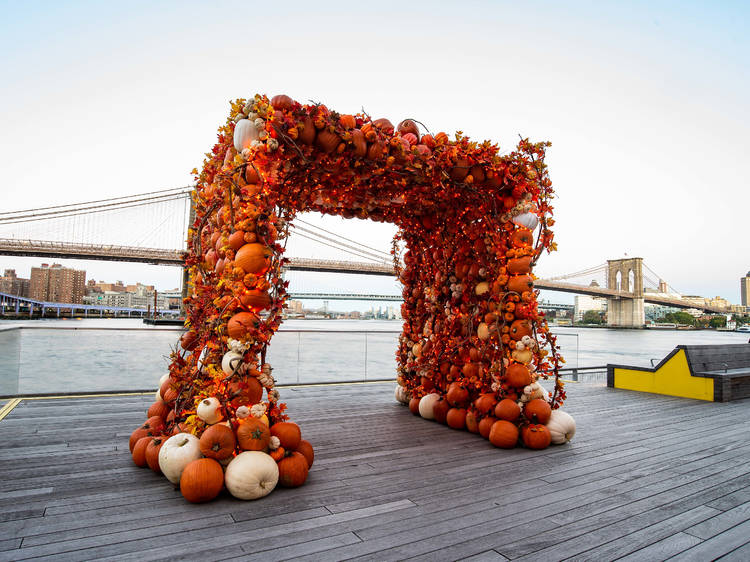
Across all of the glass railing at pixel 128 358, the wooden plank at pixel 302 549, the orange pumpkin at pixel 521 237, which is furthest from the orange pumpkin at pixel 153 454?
the orange pumpkin at pixel 521 237

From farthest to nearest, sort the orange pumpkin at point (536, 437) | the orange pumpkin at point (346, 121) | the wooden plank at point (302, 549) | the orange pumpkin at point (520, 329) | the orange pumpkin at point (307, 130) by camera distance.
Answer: the orange pumpkin at point (520, 329), the orange pumpkin at point (536, 437), the orange pumpkin at point (346, 121), the orange pumpkin at point (307, 130), the wooden plank at point (302, 549)

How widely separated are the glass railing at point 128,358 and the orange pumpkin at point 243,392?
1932 millimetres

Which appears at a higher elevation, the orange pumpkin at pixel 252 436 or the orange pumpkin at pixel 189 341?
the orange pumpkin at pixel 189 341

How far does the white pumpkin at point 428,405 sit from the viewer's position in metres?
3.98

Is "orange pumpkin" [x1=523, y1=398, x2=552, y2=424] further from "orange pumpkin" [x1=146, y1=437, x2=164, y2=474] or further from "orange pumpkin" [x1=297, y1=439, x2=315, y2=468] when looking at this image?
"orange pumpkin" [x1=146, y1=437, x2=164, y2=474]

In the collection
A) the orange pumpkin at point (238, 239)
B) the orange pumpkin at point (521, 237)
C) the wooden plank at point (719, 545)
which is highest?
the orange pumpkin at point (521, 237)

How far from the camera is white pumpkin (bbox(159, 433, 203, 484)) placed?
230 cm

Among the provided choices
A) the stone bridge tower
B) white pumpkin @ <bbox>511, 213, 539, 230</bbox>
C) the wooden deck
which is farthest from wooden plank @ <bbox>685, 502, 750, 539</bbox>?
the stone bridge tower

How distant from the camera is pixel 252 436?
2369 mm

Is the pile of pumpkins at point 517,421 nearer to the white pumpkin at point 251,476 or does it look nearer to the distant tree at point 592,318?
the white pumpkin at point 251,476

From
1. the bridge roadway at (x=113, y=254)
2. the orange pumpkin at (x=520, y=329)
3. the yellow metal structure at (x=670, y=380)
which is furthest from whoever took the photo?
the bridge roadway at (x=113, y=254)

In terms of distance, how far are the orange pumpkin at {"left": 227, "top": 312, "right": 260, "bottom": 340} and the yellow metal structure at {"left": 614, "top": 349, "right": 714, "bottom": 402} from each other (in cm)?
559

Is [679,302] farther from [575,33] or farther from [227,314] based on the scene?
[227,314]

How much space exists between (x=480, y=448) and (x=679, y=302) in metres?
34.7
